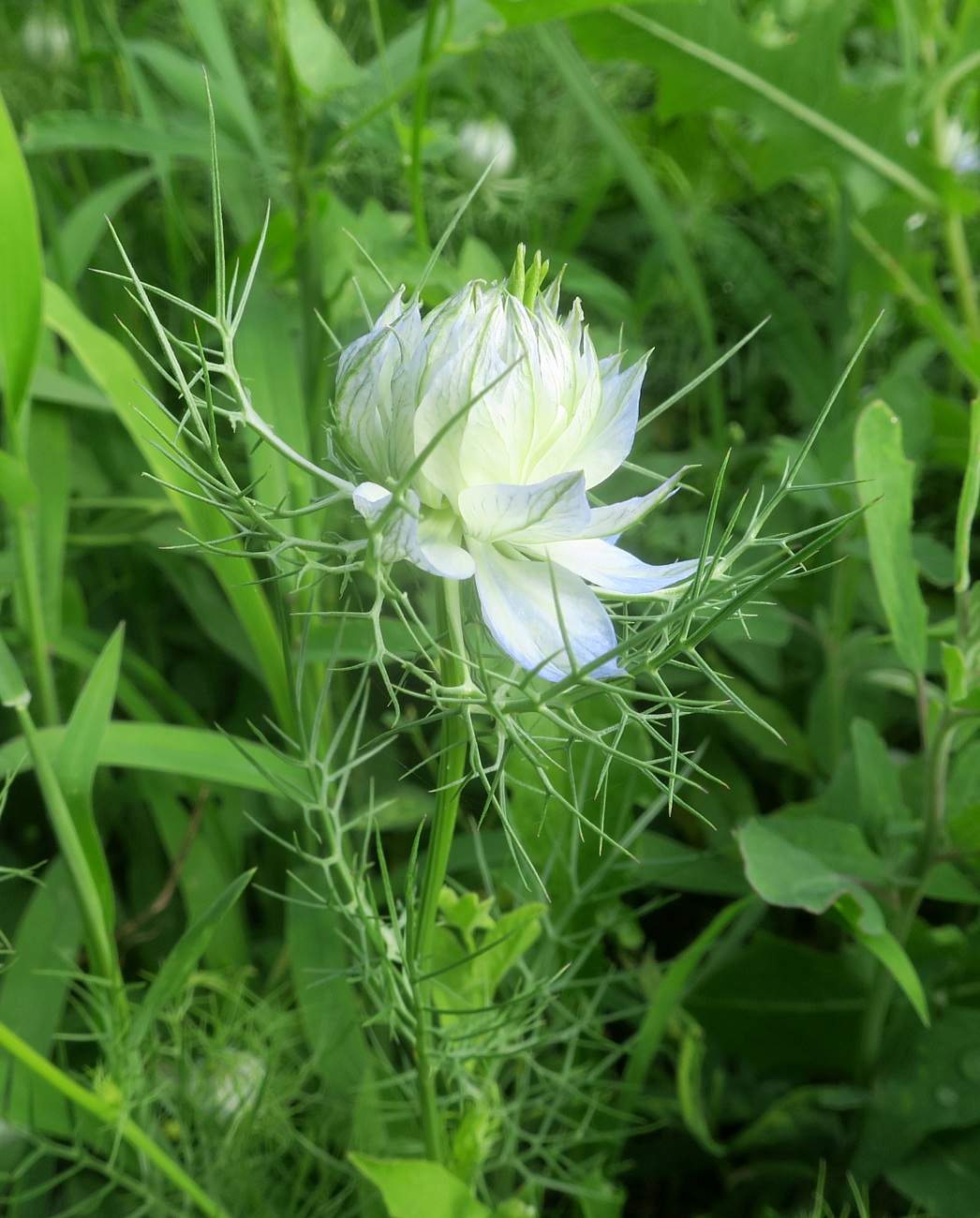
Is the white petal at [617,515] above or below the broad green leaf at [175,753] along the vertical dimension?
above

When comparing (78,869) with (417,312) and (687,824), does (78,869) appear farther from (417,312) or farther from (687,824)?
(687,824)

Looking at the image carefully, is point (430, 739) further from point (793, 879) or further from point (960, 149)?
point (960, 149)

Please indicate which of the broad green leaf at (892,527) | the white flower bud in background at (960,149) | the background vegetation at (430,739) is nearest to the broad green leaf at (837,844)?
the background vegetation at (430,739)

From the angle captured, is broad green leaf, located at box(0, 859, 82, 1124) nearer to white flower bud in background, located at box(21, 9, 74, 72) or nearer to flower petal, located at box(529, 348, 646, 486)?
flower petal, located at box(529, 348, 646, 486)

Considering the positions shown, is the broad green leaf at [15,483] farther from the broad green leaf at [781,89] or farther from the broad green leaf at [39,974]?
the broad green leaf at [781,89]

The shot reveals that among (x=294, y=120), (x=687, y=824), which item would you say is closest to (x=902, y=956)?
(x=687, y=824)

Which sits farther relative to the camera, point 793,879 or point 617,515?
point 793,879

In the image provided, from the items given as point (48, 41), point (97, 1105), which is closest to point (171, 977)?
point (97, 1105)

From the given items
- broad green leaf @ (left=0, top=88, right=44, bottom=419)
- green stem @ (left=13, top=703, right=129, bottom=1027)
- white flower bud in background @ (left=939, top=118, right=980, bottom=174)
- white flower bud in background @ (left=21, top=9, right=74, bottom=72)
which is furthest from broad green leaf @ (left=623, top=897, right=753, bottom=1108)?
white flower bud in background @ (left=21, top=9, right=74, bottom=72)
